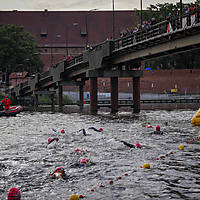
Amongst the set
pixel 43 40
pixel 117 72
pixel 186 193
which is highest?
pixel 43 40

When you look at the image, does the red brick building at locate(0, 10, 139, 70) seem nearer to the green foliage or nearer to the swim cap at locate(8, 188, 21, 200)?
the green foliage

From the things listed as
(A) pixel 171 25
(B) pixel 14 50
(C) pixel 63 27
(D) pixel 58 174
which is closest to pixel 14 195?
(D) pixel 58 174

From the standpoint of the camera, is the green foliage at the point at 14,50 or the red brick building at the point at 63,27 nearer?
the green foliage at the point at 14,50

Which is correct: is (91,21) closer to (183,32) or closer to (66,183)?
(183,32)

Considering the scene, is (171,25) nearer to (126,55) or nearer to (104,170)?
(126,55)

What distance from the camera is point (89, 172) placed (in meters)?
12.1

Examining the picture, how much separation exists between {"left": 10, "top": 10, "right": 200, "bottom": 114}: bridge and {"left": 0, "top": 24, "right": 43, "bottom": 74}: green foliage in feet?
103

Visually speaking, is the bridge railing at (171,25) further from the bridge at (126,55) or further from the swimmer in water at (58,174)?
the swimmer in water at (58,174)

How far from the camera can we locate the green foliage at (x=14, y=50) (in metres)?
93.4

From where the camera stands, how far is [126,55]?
39125 millimetres

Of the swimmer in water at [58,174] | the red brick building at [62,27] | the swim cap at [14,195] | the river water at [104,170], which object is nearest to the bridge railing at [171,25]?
the river water at [104,170]

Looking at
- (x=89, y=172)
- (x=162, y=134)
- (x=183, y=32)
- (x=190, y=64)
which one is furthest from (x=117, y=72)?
(x=190, y=64)

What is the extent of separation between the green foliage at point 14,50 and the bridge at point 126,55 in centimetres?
3147

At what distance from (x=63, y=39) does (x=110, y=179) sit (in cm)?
12315
